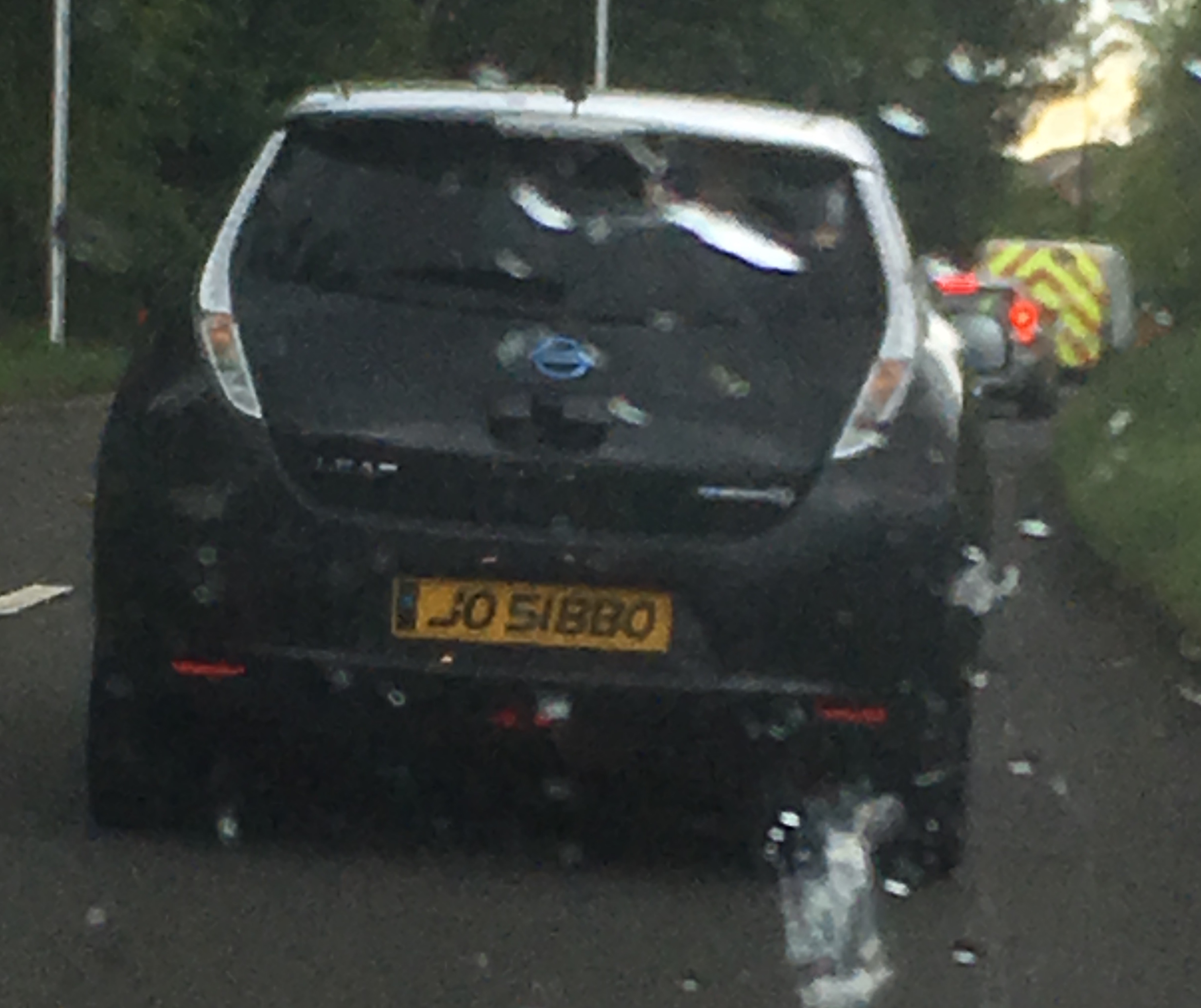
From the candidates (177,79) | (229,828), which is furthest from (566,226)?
(177,79)

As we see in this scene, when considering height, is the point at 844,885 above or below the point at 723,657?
below

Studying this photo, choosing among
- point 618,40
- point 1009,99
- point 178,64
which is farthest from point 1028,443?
point 1009,99

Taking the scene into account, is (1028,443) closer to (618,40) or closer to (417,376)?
(417,376)

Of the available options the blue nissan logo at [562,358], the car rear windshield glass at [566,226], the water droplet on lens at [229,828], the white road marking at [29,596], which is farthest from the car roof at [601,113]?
the white road marking at [29,596]

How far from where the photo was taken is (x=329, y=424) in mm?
5977

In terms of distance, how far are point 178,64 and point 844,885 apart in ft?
95.2

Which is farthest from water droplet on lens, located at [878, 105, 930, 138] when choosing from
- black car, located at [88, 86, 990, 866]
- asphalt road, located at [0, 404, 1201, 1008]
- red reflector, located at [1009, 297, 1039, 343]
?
→ black car, located at [88, 86, 990, 866]

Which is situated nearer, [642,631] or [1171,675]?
[642,631]

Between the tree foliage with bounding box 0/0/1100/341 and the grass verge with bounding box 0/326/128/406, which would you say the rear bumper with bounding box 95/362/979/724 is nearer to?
the grass verge with bounding box 0/326/128/406

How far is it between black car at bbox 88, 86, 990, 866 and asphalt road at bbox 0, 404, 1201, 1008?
0.88 ft

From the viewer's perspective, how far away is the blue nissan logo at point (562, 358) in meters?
6.00

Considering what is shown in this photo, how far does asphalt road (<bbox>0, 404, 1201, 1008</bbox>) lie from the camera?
5363mm

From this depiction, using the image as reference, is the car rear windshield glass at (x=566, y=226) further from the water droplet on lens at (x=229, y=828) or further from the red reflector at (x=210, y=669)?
the water droplet on lens at (x=229, y=828)

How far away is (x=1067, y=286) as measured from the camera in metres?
31.2
